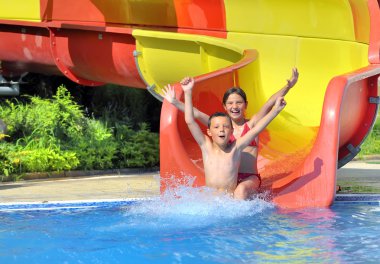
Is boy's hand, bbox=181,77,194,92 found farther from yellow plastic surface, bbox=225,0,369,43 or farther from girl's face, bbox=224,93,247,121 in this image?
yellow plastic surface, bbox=225,0,369,43

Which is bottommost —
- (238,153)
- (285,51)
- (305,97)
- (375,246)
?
(375,246)

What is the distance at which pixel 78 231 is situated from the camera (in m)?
5.21

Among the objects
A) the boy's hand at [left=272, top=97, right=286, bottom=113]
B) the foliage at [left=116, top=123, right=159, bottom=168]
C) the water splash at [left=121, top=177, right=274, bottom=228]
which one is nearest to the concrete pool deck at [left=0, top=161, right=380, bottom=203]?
the foliage at [left=116, top=123, right=159, bottom=168]

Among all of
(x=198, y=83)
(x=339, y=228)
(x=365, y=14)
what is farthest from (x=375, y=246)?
(x=365, y=14)

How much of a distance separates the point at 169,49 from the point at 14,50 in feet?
8.98

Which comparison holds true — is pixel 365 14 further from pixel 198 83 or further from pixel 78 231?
pixel 78 231

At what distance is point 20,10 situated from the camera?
9.55 m

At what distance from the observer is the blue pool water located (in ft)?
14.1

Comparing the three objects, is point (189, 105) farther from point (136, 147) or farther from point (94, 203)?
point (136, 147)

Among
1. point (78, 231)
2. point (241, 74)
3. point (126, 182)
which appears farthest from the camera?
point (126, 182)

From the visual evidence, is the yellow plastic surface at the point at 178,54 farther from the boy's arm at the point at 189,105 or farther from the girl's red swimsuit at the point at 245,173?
the boy's arm at the point at 189,105

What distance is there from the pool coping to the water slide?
59 cm

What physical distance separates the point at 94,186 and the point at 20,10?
278 cm

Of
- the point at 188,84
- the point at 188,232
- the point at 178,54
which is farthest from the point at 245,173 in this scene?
the point at 178,54
